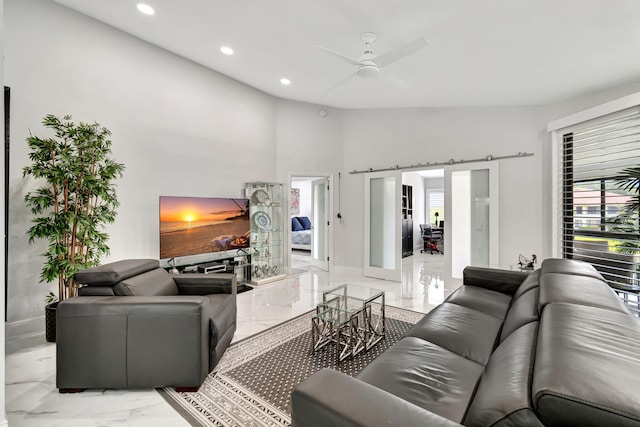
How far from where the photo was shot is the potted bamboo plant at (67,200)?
262 centimetres

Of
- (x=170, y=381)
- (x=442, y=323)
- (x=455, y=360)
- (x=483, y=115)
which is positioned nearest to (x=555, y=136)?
(x=483, y=115)

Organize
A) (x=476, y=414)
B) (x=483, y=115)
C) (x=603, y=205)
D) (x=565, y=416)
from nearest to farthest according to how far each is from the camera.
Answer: (x=565, y=416) < (x=476, y=414) < (x=603, y=205) < (x=483, y=115)

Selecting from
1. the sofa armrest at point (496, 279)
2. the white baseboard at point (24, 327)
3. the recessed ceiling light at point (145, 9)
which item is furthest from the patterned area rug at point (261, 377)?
the recessed ceiling light at point (145, 9)

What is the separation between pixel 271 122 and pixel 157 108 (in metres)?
1.97

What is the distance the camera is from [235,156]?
488cm

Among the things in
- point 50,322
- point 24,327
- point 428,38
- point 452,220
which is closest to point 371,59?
point 428,38

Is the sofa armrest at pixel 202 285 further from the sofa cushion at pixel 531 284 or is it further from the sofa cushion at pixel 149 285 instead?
the sofa cushion at pixel 531 284

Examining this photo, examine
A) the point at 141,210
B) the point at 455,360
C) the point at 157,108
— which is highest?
the point at 157,108

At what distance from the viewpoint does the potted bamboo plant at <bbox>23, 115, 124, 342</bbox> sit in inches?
103

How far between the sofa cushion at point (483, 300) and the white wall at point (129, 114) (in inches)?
143

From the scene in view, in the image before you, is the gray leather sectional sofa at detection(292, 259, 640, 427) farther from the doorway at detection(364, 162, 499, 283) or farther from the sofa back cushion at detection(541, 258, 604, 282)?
the doorway at detection(364, 162, 499, 283)

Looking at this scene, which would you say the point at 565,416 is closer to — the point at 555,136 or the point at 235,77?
the point at 555,136

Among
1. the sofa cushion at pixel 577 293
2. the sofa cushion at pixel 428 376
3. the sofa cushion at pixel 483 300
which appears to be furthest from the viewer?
the sofa cushion at pixel 483 300

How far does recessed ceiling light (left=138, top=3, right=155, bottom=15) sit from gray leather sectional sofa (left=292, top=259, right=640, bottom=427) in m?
3.82
